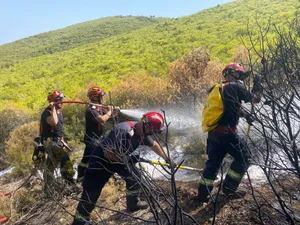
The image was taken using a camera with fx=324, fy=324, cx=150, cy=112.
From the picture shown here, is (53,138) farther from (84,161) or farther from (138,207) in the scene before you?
(138,207)

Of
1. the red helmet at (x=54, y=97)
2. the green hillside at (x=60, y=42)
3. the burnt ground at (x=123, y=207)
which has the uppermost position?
the green hillside at (x=60, y=42)

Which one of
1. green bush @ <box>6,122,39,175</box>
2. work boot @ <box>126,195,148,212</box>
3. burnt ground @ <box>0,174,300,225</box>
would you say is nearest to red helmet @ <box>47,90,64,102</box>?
burnt ground @ <box>0,174,300,225</box>

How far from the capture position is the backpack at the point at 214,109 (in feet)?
11.8

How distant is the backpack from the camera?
3596mm

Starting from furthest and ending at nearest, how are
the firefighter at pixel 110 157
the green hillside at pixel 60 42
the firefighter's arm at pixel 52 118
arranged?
the green hillside at pixel 60 42 → the firefighter's arm at pixel 52 118 → the firefighter at pixel 110 157

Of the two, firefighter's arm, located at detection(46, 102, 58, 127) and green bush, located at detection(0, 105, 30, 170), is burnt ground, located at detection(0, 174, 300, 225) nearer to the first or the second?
firefighter's arm, located at detection(46, 102, 58, 127)

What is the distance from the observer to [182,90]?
8141 millimetres

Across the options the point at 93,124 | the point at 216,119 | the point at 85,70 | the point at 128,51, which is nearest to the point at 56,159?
the point at 93,124

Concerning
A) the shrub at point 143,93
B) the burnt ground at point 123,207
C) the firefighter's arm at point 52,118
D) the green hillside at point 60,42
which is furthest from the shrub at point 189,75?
the green hillside at point 60,42

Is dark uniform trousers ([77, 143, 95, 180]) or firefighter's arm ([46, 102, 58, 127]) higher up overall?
firefighter's arm ([46, 102, 58, 127])

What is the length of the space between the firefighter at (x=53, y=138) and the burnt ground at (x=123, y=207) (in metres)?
0.38

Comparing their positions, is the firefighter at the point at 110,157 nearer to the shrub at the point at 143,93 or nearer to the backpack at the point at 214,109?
the backpack at the point at 214,109

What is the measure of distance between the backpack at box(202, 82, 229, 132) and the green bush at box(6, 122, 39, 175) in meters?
3.92

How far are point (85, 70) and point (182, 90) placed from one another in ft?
51.1
